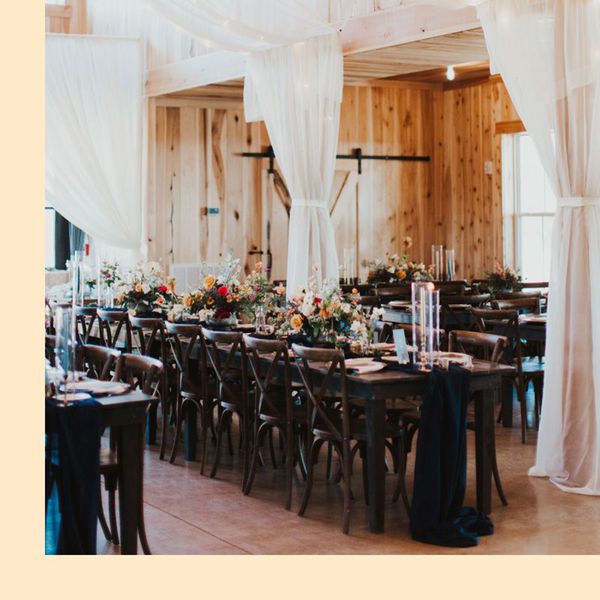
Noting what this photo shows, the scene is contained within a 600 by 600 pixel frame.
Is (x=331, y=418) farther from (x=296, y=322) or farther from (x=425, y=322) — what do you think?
(x=425, y=322)

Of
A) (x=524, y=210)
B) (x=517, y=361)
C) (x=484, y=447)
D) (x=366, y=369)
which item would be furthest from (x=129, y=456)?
(x=524, y=210)

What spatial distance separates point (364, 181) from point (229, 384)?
7.01m

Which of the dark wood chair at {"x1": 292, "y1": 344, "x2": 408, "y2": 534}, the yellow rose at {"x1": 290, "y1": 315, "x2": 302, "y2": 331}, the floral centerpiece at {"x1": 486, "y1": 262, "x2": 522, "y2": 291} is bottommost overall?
the dark wood chair at {"x1": 292, "y1": 344, "x2": 408, "y2": 534}

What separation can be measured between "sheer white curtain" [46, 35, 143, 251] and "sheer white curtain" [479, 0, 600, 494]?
6.03m

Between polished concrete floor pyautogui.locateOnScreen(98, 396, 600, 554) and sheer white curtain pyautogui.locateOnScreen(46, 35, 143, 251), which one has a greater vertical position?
sheer white curtain pyautogui.locateOnScreen(46, 35, 143, 251)

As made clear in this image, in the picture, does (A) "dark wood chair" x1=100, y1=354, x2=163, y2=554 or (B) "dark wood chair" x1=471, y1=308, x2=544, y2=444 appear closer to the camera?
(A) "dark wood chair" x1=100, y1=354, x2=163, y2=554

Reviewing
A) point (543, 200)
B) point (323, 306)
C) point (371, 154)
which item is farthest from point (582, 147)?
point (371, 154)

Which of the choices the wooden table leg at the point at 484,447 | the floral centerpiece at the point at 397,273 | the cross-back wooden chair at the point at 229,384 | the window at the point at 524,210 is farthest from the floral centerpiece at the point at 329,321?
the window at the point at 524,210

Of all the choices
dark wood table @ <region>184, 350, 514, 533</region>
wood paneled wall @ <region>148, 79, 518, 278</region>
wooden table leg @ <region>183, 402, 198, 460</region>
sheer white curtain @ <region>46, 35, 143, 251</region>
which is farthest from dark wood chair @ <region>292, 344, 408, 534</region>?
wood paneled wall @ <region>148, 79, 518, 278</region>

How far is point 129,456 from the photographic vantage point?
15.4 ft

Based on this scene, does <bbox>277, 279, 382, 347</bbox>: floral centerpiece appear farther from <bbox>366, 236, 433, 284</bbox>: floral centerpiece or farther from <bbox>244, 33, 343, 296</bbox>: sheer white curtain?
<bbox>366, 236, 433, 284</bbox>: floral centerpiece

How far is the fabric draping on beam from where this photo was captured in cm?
830

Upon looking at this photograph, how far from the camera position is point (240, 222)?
12.6m

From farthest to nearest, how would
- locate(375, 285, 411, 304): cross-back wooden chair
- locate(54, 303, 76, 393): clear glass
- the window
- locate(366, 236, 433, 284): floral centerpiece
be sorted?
the window → locate(366, 236, 433, 284): floral centerpiece → locate(375, 285, 411, 304): cross-back wooden chair → locate(54, 303, 76, 393): clear glass
